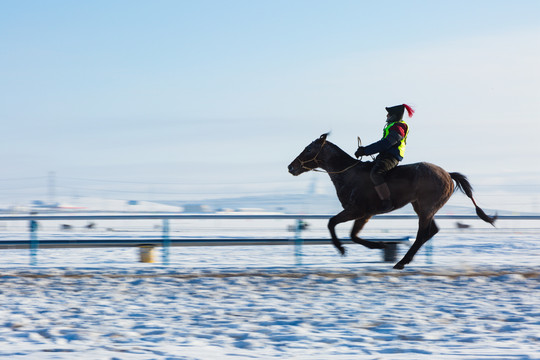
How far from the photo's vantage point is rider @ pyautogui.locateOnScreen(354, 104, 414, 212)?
9.65 m

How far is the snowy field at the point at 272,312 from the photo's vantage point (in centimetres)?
498

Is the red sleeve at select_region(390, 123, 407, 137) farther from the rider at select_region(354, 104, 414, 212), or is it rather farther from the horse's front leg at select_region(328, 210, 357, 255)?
the horse's front leg at select_region(328, 210, 357, 255)

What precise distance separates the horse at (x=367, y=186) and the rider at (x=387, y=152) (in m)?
0.10

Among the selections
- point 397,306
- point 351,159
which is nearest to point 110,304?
point 397,306

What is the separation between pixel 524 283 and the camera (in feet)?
28.2

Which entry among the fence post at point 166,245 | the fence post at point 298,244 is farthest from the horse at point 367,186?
the fence post at point 166,245

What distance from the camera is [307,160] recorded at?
10.1 metres

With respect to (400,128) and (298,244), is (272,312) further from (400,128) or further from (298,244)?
(298,244)

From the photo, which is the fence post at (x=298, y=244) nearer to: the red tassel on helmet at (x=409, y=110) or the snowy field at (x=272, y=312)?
the snowy field at (x=272, y=312)

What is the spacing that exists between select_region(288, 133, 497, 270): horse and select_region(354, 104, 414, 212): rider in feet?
0.32

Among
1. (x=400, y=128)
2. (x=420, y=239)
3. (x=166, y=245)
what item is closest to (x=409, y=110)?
(x=400, y=128)

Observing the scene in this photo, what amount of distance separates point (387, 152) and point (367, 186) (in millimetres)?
532

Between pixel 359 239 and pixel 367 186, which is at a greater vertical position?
pixel 367 186

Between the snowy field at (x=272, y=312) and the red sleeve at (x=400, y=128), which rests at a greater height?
the red sleeve at (x=400, y=128)
